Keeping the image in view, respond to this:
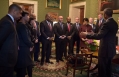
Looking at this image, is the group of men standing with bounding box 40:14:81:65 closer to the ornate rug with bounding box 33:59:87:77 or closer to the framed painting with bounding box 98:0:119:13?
the ornate rug with bounding box 33:59:87:77

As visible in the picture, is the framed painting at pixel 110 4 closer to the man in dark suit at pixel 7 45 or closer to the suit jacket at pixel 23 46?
the suit jacket at pixel 23 46

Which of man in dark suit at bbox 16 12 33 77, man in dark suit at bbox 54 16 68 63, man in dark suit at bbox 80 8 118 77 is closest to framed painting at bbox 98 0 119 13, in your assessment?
man in dark suit at bbox 54 16 68 63

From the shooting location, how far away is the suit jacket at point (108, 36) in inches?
123

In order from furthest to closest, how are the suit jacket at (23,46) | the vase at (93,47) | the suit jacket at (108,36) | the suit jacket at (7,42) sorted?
the vase at (93,47)
the suit jacket at (108,36)
the suit jacket at (23,46)
the suit jacket at (7,42)

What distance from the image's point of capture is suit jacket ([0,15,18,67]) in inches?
87.5

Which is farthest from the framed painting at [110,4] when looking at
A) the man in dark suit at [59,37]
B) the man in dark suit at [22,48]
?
the man in dark suit at [22,48]

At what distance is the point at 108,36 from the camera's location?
3.18 m

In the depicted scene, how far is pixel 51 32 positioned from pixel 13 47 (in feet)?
10.1

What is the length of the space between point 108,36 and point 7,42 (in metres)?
1.96

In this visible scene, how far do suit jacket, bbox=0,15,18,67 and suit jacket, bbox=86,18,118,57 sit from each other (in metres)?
1.68

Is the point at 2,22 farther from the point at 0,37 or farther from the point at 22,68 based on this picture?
the point at 22,68

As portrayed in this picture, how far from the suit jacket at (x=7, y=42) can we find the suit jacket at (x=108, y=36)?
5.50 ft

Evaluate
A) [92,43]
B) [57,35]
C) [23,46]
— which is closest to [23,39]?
[23,46]

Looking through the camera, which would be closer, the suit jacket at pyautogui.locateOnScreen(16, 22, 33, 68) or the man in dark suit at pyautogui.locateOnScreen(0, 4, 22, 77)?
the man in dark suit at pyautogui.locateOnScreen(0, 4, 22, 77)
